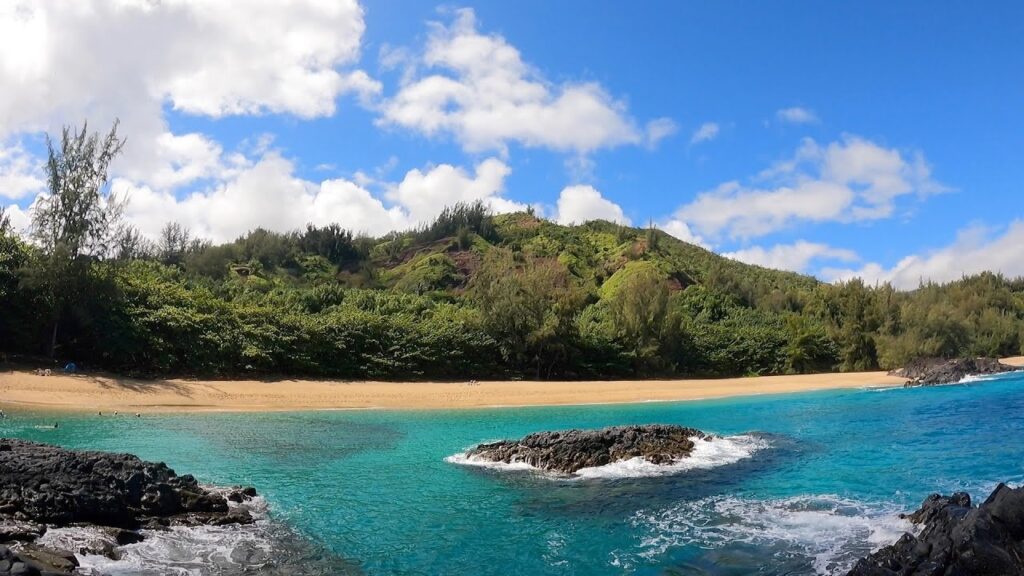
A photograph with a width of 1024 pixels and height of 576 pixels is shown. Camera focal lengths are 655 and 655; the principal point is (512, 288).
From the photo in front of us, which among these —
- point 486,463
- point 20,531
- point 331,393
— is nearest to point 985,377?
point 486,463

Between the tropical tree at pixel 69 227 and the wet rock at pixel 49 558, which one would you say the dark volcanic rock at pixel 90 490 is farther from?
the tropical tree at pixel 69 227

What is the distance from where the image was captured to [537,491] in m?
15.9

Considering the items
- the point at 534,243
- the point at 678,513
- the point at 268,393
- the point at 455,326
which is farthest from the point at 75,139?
the point at 534,243

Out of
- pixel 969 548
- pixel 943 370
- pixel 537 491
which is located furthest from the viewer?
pixel 943 370

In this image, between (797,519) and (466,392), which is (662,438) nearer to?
(797,519)

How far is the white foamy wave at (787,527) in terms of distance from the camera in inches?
436

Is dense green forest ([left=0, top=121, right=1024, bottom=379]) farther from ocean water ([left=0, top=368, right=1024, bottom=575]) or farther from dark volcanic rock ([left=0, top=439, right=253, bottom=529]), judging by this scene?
dark volcanic rock ([left=0, top=439, right=253, bottom=529])

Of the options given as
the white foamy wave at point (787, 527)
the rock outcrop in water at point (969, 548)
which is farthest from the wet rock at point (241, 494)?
the rock outcrop in water at point (969, 548)

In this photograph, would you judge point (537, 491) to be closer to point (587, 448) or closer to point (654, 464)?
point (587, 448)

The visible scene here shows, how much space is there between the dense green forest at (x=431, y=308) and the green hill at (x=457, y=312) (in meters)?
0.14

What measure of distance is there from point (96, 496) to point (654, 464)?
13522 millimetres

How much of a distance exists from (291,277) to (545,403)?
3882 cm

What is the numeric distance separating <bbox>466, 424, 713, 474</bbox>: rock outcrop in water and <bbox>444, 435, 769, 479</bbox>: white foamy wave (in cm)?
21

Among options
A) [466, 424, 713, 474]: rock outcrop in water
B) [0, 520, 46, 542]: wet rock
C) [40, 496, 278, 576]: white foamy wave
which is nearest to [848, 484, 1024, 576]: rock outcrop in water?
[40, 496, 278, 576]: white foamy wave
